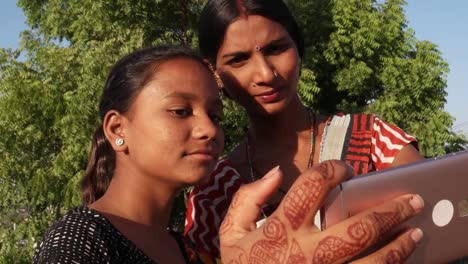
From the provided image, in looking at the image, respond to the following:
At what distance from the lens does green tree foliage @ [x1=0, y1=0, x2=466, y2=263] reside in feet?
32.7

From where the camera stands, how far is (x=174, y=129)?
1619 millimetres

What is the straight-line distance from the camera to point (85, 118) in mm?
9539

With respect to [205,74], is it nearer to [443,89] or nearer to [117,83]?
[117,83]

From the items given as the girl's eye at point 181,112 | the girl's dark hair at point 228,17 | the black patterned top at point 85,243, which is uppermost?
the girl's dark hair at point 228,17

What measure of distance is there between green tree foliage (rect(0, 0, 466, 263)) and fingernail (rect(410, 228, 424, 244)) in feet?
27.8

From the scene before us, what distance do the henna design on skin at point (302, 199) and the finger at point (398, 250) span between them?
0.42ft

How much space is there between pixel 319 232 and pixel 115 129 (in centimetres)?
94

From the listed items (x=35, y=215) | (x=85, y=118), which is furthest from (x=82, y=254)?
(x=35, y=215)

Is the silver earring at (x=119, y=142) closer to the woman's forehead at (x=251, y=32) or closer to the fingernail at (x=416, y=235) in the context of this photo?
the woman's forehead at (x=251, y=32)

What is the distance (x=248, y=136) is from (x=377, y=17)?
42.5 ft

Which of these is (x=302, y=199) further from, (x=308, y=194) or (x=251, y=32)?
(x=251, y=32)

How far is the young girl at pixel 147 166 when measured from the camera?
4.50ft

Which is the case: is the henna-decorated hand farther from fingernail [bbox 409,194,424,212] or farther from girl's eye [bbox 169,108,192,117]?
girl's eye [bbox 169,108,192,117]

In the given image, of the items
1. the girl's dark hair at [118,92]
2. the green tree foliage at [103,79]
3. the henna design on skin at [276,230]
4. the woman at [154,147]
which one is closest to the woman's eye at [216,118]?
the woman at [154,147]
